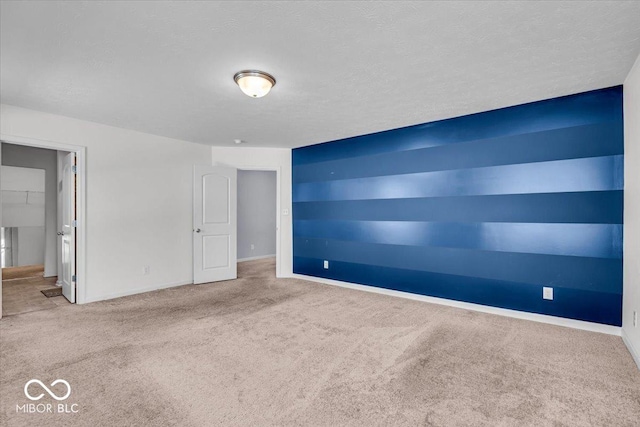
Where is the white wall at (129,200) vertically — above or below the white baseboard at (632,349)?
above

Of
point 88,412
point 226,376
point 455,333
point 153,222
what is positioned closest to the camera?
point 88,412

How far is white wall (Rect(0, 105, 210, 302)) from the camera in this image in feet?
12.9

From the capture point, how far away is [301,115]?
379 centimetres

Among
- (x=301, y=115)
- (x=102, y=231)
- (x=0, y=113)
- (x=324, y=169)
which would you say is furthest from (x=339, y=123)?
(x=0, y=113)

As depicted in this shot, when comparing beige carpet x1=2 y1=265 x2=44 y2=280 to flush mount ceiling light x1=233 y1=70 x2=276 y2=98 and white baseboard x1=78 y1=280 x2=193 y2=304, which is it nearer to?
white baseboard x1=78 y1=280 x2=193 y2=304

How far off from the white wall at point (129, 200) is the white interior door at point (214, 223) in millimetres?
156

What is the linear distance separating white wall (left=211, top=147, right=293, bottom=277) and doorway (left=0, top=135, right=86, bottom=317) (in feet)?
7.78

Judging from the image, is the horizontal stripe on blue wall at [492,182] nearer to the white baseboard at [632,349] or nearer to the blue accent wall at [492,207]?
the blue accent wall at [492,207]

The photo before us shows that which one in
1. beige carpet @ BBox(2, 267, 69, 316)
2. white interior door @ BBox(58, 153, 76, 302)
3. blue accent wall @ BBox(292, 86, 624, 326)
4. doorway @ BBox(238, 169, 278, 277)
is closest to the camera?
blue accent wall @ BBox(292, 86, 624, 326)

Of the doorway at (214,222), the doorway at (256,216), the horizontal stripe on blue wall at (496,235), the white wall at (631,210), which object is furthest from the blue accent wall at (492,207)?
the doorway at (256,216)

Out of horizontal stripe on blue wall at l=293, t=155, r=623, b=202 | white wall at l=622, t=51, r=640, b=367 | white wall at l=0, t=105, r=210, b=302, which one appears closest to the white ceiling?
white wall at l=622, t=51, r=640, b=367

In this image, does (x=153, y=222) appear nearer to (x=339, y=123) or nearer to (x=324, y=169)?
(x=324, y=169)

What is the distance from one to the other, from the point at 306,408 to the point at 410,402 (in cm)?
65

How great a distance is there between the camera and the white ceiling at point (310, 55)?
1863 mm
